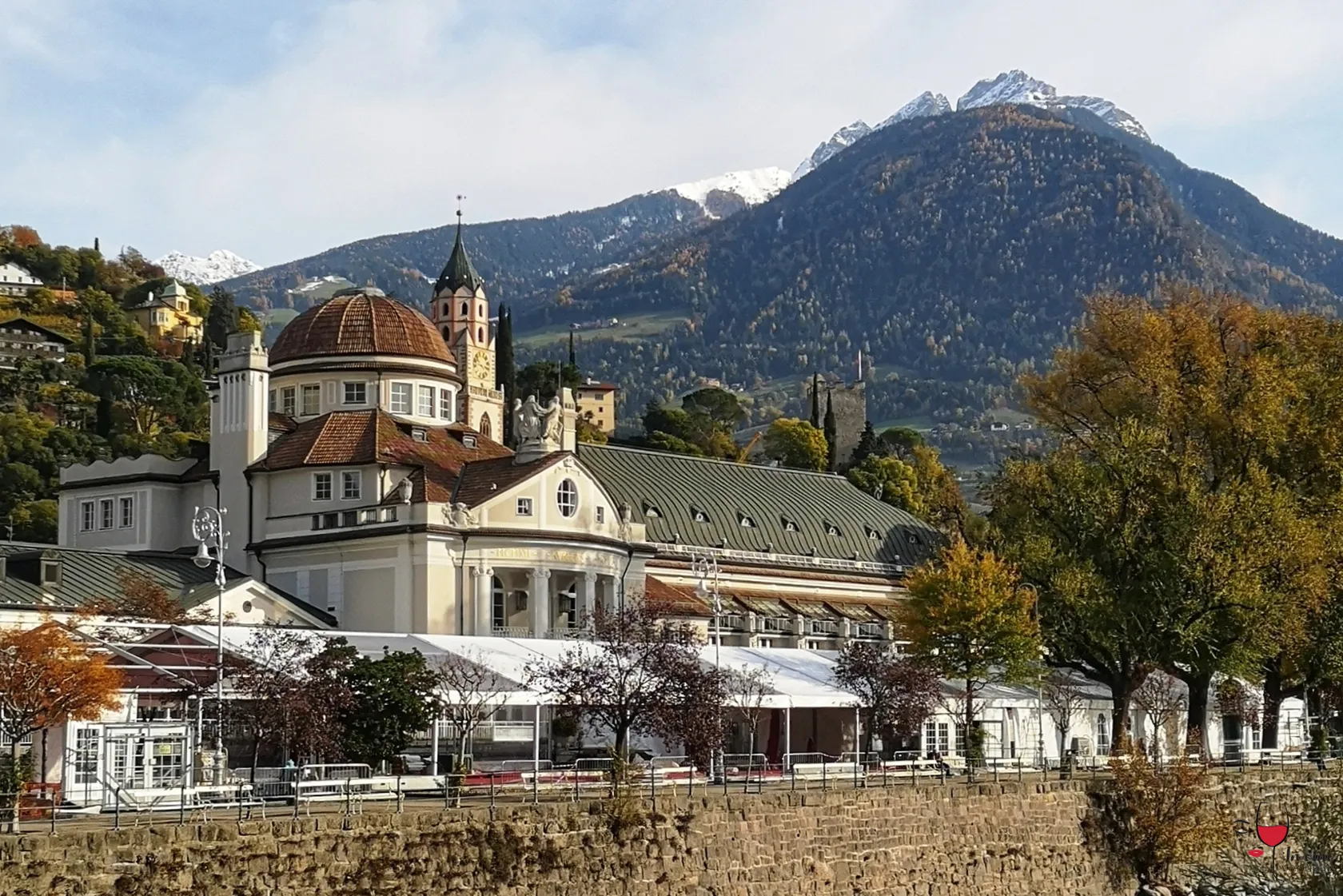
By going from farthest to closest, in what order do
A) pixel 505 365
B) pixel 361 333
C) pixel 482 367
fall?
1. pixel 482 367
2. pixel 505 365
3. pixel 361 333

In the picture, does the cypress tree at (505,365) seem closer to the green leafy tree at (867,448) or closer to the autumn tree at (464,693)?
the green leafy tree at (867,448)

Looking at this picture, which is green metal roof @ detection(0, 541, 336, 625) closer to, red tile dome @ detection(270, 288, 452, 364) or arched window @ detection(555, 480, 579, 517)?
arched window @ detection(555, 480, 579, 517)

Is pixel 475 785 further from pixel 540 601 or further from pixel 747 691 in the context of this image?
pixel 540 601

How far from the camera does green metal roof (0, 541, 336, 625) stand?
221ft

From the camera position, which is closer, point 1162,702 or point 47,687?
point 47,687

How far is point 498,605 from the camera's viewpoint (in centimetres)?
8038

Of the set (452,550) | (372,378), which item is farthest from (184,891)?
(372,378)

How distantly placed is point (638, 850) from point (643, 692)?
1249 cm

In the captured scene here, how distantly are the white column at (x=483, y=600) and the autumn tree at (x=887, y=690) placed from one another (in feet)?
50.4

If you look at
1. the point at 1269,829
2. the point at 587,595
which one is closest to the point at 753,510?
the point at 587,595

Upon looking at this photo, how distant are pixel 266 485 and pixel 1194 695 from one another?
36.4 meters

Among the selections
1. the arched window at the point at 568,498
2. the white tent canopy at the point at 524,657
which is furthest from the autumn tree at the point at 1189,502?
the arched window at the point at 568,498

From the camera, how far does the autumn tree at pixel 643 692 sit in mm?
55938

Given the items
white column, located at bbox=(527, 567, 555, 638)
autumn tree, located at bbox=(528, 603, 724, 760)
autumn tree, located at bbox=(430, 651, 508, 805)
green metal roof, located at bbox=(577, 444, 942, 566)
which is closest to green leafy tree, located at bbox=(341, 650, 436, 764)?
autumn tree, located at bbox=(430, 651, 508, 805)
